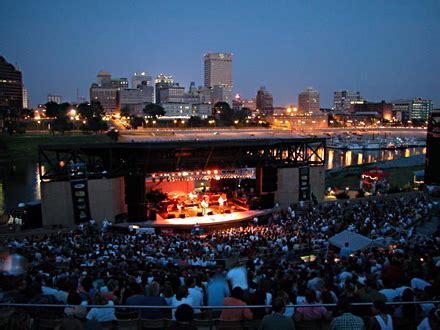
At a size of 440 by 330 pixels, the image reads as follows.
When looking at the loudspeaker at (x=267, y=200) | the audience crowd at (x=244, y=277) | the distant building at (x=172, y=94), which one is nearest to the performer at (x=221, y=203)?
the loudspeaker at (x=267, y=200)

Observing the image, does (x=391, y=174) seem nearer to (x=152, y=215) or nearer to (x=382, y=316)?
(x=152, y=215)

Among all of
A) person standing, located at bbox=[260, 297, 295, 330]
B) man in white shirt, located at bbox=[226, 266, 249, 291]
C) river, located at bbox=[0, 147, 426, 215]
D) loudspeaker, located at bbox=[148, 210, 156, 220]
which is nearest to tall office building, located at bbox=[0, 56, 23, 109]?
river, located at bbox=[0, 147, 426, 215]

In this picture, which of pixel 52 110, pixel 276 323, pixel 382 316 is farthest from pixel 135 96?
pixel 276 323

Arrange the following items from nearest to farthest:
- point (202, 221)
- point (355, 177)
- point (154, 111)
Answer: point (202, 221) < point (355, 177) < point (154, 111)

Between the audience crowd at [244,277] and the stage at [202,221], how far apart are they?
16.5 ft

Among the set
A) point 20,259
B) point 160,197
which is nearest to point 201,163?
point 160,197

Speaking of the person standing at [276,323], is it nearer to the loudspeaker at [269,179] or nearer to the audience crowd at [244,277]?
the audience crowd at [244,277]

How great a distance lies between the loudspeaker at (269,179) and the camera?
24844 mm

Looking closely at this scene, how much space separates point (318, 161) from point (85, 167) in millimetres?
14069

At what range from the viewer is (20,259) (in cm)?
883

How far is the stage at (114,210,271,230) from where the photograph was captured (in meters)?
21.5

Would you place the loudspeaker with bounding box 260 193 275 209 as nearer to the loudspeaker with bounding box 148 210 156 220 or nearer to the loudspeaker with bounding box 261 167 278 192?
the loudspeaker with bounding box 261 167 278 192

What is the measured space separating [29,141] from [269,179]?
183 ft

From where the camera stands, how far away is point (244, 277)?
6.24 metres
